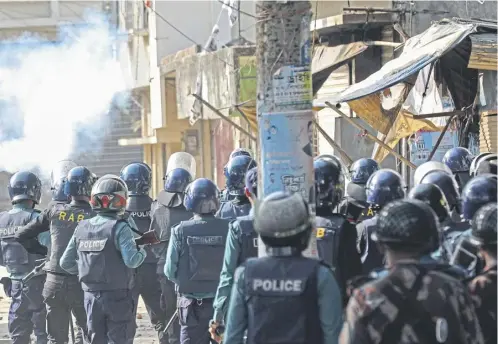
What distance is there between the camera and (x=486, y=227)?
4.83m

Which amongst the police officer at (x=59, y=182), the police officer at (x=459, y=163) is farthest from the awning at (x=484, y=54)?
the police officer at (x=59, y=182)

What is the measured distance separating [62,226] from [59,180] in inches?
63.8

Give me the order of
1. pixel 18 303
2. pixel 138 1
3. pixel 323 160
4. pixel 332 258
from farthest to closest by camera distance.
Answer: pixel 138 1, pixel 18 303, pixel 323 160, pixel 332 258

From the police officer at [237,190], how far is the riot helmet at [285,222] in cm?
356

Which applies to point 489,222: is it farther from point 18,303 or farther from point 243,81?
point 243,81

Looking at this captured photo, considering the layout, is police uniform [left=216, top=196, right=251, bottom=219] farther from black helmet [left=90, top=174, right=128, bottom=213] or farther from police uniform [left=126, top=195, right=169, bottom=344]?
police uniform [left=126, top=195, right=169, bottom=344]

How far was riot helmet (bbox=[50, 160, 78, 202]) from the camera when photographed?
1044 cm

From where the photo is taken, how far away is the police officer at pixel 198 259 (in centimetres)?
815

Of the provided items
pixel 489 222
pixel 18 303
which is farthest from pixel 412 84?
pixel 489 222

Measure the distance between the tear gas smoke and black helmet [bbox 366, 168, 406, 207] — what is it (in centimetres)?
2484

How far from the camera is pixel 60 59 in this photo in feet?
109

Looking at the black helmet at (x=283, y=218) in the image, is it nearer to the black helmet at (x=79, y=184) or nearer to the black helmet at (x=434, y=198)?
the black helmet at (x=434, y=198)

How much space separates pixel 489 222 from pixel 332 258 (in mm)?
1578

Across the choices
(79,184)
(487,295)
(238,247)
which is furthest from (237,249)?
(79,184)
